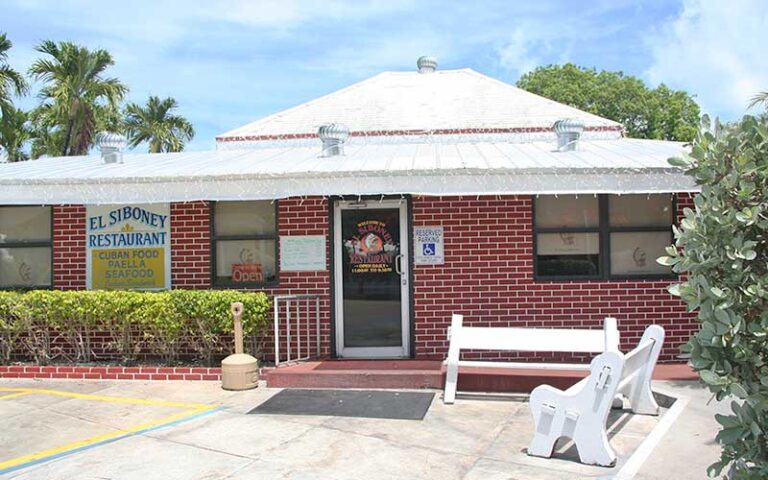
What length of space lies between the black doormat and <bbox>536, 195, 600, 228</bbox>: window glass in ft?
9.41

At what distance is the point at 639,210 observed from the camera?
9.11 meters

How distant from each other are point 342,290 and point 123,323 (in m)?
2.83

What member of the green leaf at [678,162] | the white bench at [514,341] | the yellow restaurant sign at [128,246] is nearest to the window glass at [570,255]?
the white bench at [514,341]

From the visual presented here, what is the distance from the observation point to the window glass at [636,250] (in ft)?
29.8

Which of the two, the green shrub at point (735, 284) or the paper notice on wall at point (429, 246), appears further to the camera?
the paper notice on wall at point (429, 246)

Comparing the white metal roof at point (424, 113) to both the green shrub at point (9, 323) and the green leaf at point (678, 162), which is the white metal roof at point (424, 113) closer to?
the green shrub at point (9, 323)

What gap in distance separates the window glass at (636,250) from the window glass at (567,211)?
40 cm

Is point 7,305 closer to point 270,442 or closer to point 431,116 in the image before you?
point 270,442

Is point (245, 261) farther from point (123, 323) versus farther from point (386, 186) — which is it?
point (386, 186)

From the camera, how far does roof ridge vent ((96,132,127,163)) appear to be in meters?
11.3

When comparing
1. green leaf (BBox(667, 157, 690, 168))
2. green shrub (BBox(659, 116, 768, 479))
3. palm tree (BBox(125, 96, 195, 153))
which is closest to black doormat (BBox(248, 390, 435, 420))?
green shrub (BBox(659, 116, 768, 479))

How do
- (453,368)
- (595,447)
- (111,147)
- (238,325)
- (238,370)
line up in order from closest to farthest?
1. (595,447)
2. (453,368)
3. (238,370)
4. (238,325)
5. (111,147)

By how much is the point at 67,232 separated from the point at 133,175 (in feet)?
5.08

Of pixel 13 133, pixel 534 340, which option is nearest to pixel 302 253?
pixel 534 340
